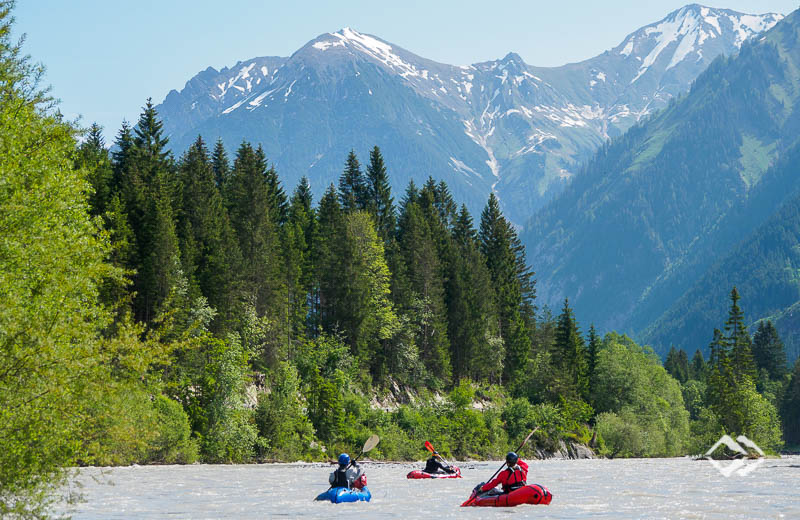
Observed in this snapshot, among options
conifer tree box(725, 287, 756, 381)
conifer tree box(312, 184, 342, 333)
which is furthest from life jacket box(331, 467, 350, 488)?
conifer tree box(725, 287, 756, 381)

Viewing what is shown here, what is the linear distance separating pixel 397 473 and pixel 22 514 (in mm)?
38682

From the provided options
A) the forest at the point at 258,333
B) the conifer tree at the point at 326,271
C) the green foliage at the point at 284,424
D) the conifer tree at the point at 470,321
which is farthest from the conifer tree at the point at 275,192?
the green foliage at the point at 284,424

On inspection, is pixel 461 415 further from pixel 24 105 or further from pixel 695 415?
pixel 695 415

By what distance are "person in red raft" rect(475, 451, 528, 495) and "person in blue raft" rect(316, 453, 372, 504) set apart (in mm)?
5392

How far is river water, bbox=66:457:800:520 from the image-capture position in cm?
3300

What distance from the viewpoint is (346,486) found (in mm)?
37344

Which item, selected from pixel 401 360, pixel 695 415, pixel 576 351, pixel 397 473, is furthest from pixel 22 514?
pixel 695 415

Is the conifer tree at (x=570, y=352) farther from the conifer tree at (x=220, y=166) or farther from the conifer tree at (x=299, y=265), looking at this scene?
the conifer tree at (x=220, y=166)

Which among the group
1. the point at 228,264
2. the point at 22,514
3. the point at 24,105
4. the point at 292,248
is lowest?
the point at 22,514

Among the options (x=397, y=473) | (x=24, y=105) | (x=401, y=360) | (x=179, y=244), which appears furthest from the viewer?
(x=401, y=360)

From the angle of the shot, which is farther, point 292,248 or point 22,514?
point 292,248

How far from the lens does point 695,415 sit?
598ft

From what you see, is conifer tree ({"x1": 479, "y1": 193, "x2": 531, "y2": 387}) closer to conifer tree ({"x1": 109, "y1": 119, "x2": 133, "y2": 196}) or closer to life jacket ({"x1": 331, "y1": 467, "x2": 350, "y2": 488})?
conifer tree ({"x1": 109, "y1": 119, "x2": 133, "y2": 196})

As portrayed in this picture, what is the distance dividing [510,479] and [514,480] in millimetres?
174
